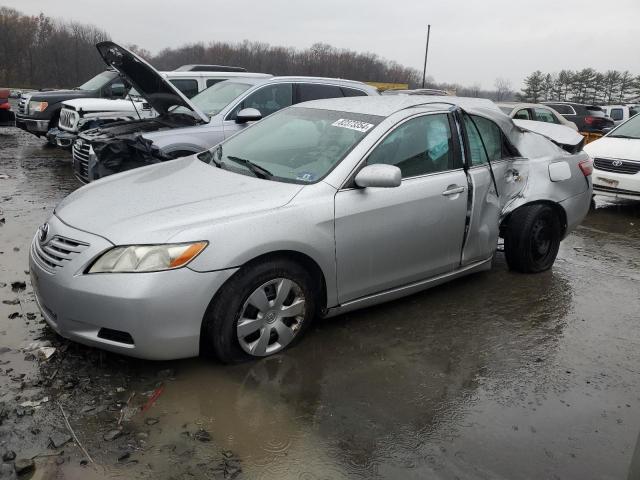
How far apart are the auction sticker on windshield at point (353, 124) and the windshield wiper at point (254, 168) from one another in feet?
2.30

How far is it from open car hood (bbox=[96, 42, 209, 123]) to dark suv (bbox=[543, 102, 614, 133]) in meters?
16.0

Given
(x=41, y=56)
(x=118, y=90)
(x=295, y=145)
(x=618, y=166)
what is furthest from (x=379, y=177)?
(x=41, y=56)

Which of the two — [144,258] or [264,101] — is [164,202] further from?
[264,101]

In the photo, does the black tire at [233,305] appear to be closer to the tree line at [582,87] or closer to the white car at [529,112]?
the white car at [529,112]

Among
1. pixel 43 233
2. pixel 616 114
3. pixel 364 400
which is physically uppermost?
pixel 43 233

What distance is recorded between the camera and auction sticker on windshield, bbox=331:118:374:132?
3961 millimetres

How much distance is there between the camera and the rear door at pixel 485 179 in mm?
4406

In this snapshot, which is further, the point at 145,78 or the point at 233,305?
the point at 145,78

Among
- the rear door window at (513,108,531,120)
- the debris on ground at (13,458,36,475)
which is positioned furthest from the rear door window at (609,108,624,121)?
the debris on ground at (13,458,36,475)

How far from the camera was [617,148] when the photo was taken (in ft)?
28.8

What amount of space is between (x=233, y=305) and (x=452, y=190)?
1.98 meters

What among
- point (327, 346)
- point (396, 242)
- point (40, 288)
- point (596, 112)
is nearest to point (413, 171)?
point (396, 242)

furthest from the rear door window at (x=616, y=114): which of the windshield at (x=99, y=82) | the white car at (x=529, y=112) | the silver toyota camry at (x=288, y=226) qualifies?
the silver toyota camry at (x=288, y=226)

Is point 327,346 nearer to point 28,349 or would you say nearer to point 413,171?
point 413,171
